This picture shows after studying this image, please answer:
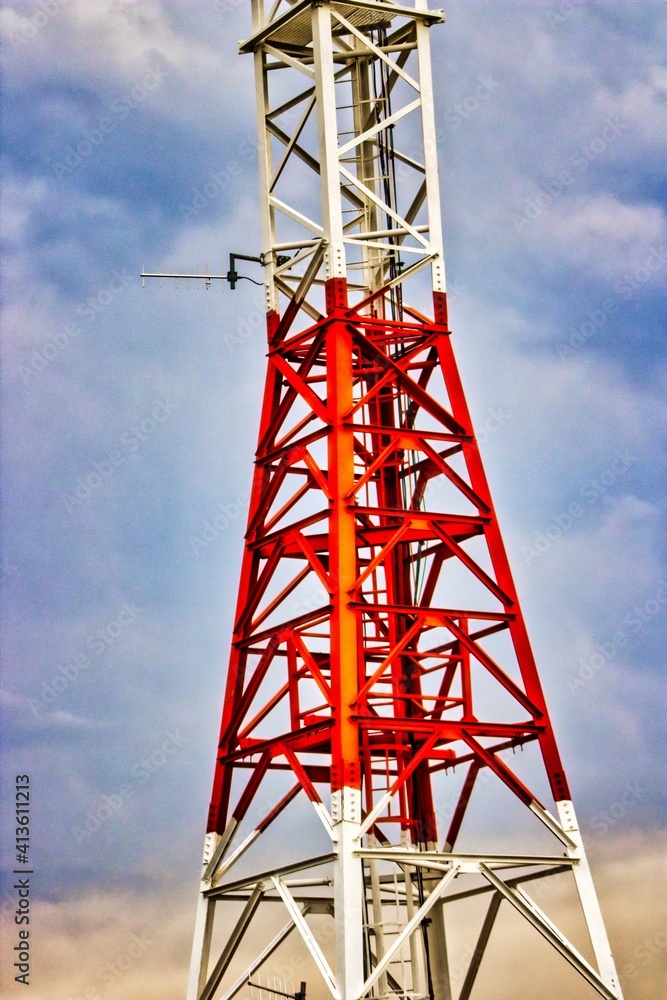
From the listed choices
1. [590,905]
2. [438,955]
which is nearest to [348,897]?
[590,905]

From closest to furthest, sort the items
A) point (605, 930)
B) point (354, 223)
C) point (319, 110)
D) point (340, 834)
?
point (340, 834)
point (605, 930)
point (319, 110)
point (354, 223)

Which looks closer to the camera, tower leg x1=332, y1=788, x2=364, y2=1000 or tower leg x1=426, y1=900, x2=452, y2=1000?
tower leg x1=332, y1=788, x2=364, y2=1000

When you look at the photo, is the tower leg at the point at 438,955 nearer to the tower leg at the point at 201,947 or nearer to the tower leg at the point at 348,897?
the tower leg at the point at 201,947

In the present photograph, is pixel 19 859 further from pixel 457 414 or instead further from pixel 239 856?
pixel 457 414

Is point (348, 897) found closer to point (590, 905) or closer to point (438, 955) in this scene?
point (590, 905)

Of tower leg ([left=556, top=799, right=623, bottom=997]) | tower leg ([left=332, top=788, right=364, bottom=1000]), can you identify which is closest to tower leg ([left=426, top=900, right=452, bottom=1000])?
tower leg ([left=556, top=799, right=623, bottom=997])

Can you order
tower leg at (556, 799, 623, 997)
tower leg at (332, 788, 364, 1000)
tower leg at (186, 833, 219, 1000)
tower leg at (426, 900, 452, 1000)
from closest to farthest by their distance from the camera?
tower leg at (332, 788, 364, 1000)
tower leg at (556, 799, 623, 997)
tower leg at (186, 833, 219, 1000)
tower leg at (426, 900, 452, 1000)

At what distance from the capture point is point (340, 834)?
44.8 m


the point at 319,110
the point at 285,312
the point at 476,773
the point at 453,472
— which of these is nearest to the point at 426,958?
the point at 476,773

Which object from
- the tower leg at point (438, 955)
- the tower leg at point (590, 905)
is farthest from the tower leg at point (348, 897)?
the tower leg at point (438, 955)

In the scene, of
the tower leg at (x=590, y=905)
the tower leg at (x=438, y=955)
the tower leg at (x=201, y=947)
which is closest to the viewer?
the tower leg at (x=590, y=905)

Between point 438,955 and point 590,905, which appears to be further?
point 438,955

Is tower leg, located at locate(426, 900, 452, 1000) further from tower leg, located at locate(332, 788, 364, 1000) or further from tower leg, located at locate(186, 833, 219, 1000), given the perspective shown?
tower leg, located at locate(332, 788, 364, 1000)

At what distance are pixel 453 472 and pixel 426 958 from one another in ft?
43.0
